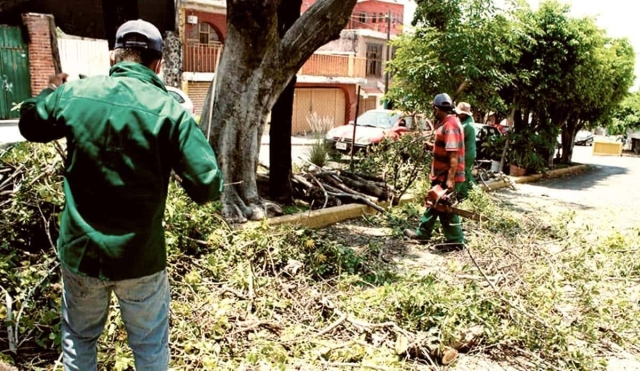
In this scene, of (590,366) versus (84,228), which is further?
(590,366)

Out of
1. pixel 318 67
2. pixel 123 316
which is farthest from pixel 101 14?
pixel 318 67

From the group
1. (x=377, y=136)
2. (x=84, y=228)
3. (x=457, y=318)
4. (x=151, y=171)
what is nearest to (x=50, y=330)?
(x=84, y=228)

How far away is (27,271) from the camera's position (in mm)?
4090

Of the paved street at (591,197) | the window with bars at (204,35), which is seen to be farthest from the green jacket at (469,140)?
the window with bars at (204,35)

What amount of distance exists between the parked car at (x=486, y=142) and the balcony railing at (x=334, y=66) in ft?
38.3

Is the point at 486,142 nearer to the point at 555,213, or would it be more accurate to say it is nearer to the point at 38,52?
the point at 555,213

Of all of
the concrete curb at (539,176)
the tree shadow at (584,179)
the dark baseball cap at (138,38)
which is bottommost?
the tree shadow at (584,179)

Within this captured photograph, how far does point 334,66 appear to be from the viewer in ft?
96.2

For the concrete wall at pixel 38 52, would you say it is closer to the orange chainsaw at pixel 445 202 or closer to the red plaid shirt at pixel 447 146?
the red plaid shirt at pixel 447 146

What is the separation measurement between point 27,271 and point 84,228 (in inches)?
72.9

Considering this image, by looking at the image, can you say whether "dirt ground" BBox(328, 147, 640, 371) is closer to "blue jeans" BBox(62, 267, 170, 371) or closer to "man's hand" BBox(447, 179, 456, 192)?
"man's hand" BBox(447, 179, 456, 192)

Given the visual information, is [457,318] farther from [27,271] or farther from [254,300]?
[27,271]

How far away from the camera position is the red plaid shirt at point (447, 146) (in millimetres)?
6707

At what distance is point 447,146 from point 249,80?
2.49 metres
